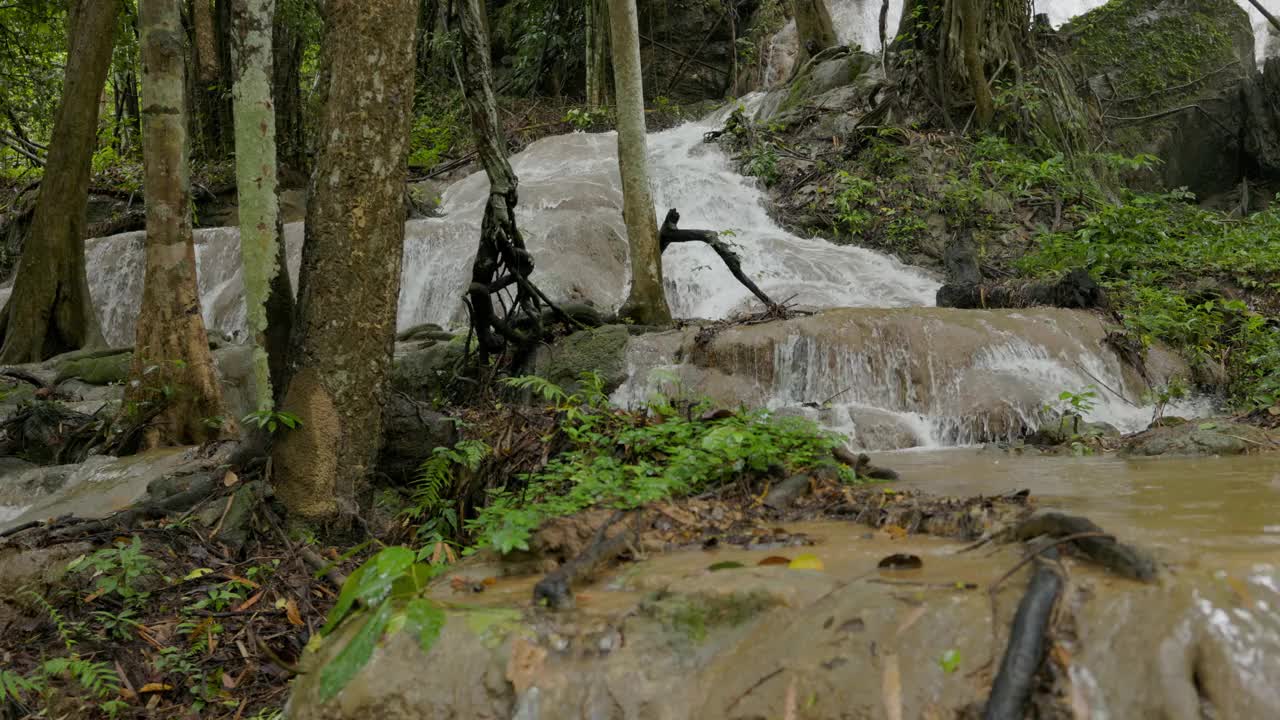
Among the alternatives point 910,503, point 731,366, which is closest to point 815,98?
point 731,366

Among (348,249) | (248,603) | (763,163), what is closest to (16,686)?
(248,603)

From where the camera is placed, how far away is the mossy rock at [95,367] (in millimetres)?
8602

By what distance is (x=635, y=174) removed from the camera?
8312 mm

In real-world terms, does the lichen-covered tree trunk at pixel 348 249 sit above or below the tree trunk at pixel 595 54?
below

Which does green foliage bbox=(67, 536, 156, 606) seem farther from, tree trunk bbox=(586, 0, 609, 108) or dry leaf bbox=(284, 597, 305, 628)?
tree trunk bbox=(586, 0, 609, 108)

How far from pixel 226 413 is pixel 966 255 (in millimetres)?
7943

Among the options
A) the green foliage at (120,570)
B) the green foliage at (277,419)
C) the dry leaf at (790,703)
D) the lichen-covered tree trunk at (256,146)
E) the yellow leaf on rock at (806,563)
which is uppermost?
the lichen-covered tree trunk at (256,146)

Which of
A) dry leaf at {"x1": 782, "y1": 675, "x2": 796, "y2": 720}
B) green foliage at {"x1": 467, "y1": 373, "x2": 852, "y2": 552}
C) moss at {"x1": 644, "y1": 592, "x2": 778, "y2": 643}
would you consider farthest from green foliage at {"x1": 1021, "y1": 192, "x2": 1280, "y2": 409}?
dry leaf at {"x1": 782, "y1": 675, "x2": 796, "y2": 720}

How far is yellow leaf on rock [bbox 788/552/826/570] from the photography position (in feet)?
8.45

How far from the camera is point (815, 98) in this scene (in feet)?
54.3

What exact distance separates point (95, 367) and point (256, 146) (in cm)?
471

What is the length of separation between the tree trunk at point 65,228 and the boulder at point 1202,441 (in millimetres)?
9986

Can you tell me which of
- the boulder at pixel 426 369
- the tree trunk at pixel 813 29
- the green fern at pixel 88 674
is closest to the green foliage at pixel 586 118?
the tree trunk at pixel 813 29

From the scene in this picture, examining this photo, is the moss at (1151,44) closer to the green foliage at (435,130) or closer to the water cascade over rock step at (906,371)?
the water cascade over rock step at (906,371)
